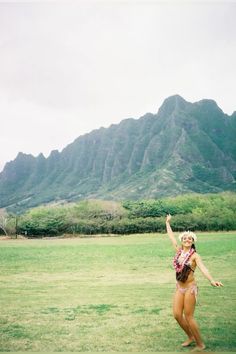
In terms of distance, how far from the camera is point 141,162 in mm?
120812

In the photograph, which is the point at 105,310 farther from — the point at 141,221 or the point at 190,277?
the point at 141,221

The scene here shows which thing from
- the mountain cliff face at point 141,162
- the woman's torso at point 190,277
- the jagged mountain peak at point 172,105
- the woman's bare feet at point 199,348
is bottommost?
the woman's bare feet at point 199,348

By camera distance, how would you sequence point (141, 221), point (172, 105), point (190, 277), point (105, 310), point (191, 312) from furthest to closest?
point (172, 105)
point (141, 221)
point (105, 310)
point (190, 277)
point (191, 312)

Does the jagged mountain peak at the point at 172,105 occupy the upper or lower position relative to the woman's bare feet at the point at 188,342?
upper

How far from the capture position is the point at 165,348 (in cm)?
585

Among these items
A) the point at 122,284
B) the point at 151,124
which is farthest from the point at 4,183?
the point at 122,284

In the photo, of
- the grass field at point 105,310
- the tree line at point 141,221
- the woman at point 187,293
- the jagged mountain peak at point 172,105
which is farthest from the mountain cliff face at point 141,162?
the woman at point 187,293

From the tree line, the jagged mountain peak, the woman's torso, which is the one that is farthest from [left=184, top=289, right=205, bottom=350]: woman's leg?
the jagged mountain peak

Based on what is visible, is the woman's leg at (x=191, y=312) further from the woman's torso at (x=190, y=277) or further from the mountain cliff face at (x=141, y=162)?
the mountain cliff face at (x=141, y=162)

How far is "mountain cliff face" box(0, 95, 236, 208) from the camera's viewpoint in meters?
83.8

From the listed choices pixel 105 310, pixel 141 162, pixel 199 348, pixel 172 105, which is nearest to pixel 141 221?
pixel 105 310

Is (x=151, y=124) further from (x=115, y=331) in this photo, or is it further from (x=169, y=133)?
(x=115, y=331)

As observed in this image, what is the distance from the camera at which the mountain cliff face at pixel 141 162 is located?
275ft

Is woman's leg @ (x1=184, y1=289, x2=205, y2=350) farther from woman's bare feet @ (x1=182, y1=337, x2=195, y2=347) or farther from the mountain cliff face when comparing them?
the mountain cliff face
